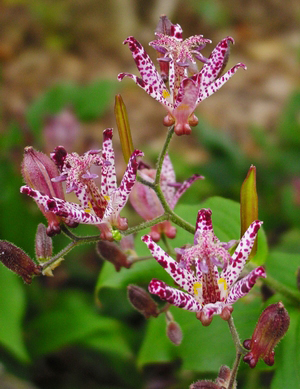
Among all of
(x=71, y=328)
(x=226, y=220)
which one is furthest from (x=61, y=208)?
(x=71, y=328)

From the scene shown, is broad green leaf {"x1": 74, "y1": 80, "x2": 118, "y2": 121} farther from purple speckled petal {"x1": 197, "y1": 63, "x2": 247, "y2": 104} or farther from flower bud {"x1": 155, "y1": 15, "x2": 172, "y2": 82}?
purple speckled petal {"x1": 197, "y1": 63, "x2": 247, "y2": 104}

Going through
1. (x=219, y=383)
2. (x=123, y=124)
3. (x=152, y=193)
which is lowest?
(x=219, y=383)

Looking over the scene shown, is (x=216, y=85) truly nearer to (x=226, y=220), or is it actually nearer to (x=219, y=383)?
(x=226, y=220)

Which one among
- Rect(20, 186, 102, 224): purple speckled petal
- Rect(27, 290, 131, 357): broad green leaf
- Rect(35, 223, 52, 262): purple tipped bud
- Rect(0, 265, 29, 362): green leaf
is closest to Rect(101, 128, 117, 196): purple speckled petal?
Rect(20, 186, 102, 224): purple speckled petal

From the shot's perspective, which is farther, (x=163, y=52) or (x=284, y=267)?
(x=284, y=267)

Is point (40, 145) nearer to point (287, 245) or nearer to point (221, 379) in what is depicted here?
point (287, 245)

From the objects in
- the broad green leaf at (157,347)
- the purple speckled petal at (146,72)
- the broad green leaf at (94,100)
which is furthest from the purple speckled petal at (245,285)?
the broad green leaf at (94,100)

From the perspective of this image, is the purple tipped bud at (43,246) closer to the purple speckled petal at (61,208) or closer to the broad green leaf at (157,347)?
the purple speckled petal at (61,208)
